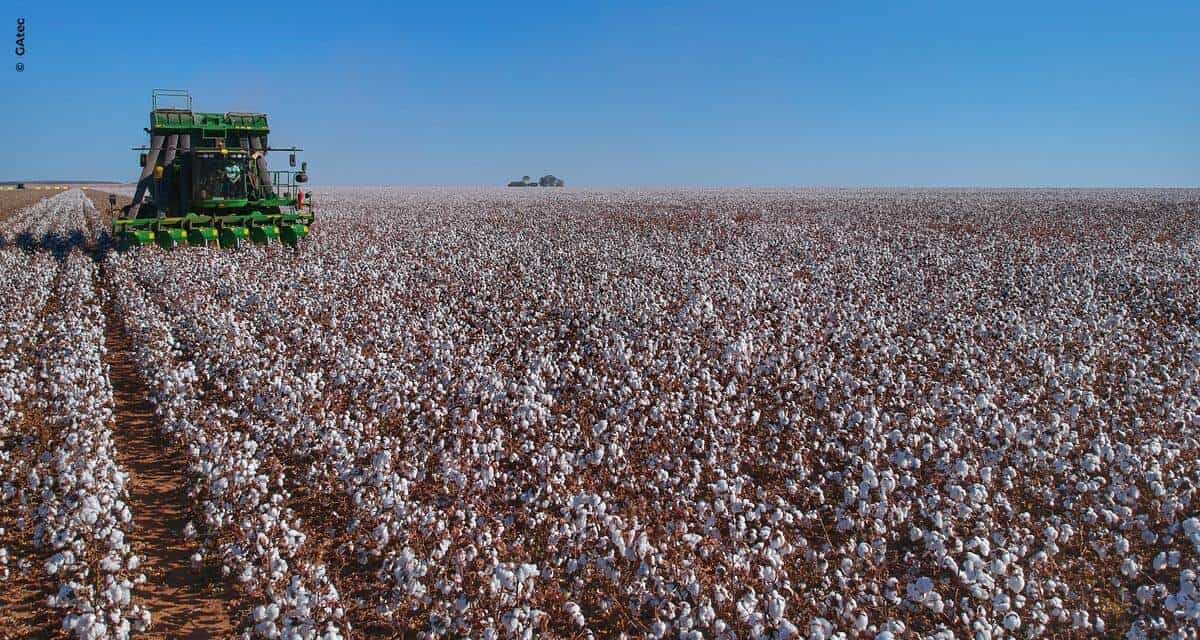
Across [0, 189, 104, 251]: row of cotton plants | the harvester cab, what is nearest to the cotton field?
the harvester cab

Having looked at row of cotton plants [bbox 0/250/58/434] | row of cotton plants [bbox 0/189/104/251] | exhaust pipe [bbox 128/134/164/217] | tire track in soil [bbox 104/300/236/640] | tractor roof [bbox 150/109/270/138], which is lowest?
tire track in soil [bbox 104/300/236/640]

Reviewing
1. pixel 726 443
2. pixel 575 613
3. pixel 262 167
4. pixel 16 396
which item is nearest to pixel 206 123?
pixel 262 167

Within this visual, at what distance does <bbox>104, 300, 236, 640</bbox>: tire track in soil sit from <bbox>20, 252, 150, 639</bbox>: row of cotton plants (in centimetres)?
14

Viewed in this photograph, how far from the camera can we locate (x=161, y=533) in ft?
20.1

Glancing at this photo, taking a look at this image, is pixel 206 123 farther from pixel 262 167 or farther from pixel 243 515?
pixel 243 515

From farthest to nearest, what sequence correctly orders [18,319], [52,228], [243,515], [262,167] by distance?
[52,228] → [262,167] → [18,319] → [243,515]

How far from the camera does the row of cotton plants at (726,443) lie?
507 centimetres

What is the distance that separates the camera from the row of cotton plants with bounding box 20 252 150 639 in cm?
483

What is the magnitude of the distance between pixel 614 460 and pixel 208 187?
1710cm

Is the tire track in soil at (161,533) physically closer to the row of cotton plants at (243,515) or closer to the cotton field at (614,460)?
the cotton field at (614,460)


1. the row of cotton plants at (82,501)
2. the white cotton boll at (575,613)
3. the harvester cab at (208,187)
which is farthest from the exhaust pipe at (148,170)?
the white cotton boll at (575,613)

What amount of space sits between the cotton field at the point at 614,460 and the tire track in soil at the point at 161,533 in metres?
0.04

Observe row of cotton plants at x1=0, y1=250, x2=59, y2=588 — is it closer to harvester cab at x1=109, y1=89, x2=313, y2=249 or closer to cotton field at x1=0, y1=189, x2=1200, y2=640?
cotton field at x1=0, y1=189, x2=1200, y2=640

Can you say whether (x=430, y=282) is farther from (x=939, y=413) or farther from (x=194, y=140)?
(x=939, y=413)
